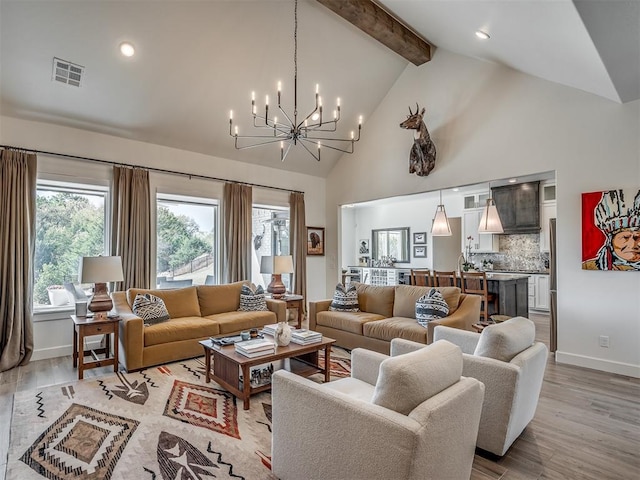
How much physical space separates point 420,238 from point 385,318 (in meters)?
5.20

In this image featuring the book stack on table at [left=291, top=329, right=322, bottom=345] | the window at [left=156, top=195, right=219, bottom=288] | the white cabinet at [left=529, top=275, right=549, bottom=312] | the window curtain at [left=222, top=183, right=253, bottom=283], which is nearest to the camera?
the book stack on table at [left=291, top=329, right=322, bottom=345]

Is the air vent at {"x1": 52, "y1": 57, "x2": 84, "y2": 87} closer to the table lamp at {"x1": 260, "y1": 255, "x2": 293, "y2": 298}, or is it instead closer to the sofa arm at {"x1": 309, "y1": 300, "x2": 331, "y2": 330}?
the table lamp at {"x1": 260, "y1": 255, "x2": 293, "y2": 298}

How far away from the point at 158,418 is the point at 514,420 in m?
2.50

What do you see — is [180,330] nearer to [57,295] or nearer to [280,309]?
[280,309]

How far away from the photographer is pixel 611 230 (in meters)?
3.77

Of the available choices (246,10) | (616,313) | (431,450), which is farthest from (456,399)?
(246,10)

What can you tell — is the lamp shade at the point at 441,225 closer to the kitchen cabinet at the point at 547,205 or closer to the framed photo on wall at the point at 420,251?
the kitchen cabinet at the point at 547,205

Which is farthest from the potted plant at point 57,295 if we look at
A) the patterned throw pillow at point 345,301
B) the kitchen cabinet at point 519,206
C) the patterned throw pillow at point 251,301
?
the kitchen cabinet at point 519,206

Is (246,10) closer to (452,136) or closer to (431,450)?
(452,136)

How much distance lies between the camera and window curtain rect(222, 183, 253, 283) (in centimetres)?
574

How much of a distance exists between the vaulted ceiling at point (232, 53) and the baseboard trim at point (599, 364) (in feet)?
9.23

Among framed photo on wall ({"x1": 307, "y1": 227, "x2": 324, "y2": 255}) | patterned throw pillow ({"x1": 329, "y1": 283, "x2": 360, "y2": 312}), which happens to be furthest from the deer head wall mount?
framed photo on wall ({"x1": 307, "y1": 227, "x2": 324, "y2": 255})

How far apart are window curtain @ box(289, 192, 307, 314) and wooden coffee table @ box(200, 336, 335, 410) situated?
3.11 meters

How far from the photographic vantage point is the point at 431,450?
1.42 meters
